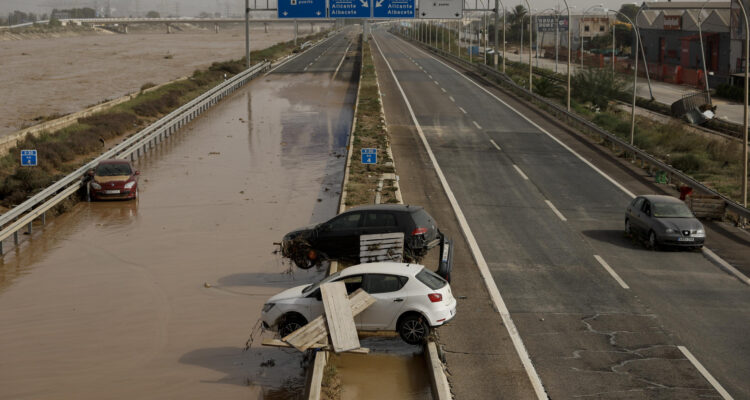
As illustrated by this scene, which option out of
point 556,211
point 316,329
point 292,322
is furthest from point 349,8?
point 316,329

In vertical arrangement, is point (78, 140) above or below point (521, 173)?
above

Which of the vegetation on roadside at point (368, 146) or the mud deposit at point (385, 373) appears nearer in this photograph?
the mud deposit at point (385, 373)

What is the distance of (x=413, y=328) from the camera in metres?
16.1

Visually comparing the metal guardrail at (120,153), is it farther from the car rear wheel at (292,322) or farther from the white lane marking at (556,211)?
the white lane marking at (556,211)

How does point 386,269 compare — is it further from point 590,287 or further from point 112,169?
point 112,169

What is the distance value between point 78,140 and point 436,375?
117 feet

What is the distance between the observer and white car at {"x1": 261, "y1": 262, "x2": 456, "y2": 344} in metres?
16.1

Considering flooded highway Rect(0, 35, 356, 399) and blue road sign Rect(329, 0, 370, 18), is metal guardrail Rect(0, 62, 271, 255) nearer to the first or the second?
flooded highway Rect(0, 35, 356, 399)

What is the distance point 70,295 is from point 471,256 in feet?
33.6

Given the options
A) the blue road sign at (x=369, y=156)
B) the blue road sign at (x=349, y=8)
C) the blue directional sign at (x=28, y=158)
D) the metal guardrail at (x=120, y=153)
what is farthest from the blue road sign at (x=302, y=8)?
the blue road sign at (x=369, y=156)

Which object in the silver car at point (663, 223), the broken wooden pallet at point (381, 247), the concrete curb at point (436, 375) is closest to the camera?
the concrete curb at point (436, 375)

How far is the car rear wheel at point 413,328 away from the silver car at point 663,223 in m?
10.5

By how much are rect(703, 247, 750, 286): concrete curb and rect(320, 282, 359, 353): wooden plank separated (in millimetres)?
10722

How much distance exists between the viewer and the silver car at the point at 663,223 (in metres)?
23.8
